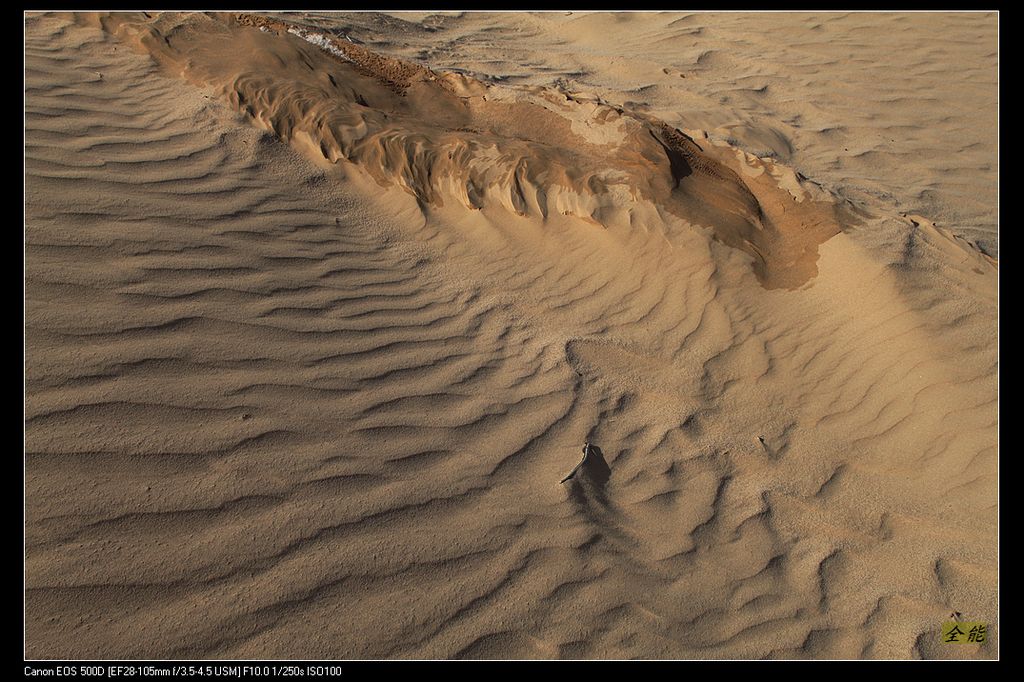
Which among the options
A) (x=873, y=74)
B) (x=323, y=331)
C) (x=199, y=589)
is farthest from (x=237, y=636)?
(x=873, y=74)

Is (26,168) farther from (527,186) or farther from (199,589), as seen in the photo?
(527,186)

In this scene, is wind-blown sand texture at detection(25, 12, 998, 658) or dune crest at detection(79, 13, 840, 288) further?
dune crest at detection(79, 13, 840, 288)

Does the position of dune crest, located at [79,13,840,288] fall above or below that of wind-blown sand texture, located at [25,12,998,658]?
above

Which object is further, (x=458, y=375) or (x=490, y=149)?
(x=490, y=149)

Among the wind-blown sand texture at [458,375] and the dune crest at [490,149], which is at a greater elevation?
the dune crest at [490,149]

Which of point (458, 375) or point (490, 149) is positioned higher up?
point (490, 149)
